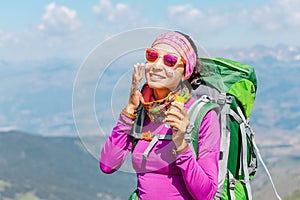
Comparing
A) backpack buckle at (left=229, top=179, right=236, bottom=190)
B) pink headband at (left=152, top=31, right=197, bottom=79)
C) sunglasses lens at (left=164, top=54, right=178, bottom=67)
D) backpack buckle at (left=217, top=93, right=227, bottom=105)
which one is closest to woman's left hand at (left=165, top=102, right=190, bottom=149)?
sunglasses lens at (left=164, top=54, right=178, bottom=67)

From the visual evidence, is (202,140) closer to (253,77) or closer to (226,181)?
(226,181)

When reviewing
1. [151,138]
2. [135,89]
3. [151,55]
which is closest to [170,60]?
[151,55]

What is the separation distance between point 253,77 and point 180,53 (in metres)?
1.63

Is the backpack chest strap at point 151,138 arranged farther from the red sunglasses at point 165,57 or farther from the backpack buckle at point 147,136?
the red sunglasses at point 165,57

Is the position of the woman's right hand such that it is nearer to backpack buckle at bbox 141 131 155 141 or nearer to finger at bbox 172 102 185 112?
backpack buckle at bbox 141 131 155 141

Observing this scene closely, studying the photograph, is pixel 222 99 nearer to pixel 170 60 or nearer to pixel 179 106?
pixel 170 60

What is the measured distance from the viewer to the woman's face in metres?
4.26

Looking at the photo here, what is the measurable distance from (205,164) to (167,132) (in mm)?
379

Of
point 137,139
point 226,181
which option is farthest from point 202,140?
point 226,181

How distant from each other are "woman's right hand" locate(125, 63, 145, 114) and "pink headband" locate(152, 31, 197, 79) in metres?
0.22

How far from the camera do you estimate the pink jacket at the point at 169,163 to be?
4.21 metres

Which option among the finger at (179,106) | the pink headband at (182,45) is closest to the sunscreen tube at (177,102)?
the finger at (179,106)

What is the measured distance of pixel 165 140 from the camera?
172 inches

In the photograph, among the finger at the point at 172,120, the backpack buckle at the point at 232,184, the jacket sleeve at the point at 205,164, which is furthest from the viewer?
the backpack buckle at the point at 232,184
